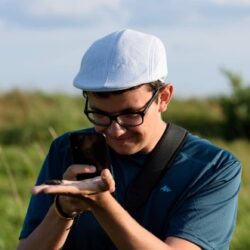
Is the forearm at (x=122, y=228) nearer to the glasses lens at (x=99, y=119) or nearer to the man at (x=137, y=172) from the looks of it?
the man at (x=137, y=172)

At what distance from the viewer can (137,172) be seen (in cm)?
321

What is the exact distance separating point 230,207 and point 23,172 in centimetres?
675

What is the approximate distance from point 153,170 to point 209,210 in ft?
0.78

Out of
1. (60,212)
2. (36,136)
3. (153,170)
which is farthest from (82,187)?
(36,136)

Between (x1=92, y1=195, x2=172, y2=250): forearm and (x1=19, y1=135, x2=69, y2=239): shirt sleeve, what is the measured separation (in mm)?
468

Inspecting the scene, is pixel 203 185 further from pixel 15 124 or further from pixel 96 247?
pixel 15 124

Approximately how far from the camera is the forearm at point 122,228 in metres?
2.79

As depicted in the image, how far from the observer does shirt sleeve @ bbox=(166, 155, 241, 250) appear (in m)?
3.15

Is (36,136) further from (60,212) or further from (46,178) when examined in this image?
(60,212)

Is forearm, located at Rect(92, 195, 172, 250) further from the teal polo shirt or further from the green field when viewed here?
the green field

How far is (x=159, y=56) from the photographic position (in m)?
3.17

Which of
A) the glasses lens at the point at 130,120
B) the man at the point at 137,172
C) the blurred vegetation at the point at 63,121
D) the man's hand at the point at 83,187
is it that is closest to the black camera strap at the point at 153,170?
the man at the point at 137,172

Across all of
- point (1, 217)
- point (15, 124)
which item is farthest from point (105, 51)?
point (15, 124)

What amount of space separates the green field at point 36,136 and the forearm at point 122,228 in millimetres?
2876
